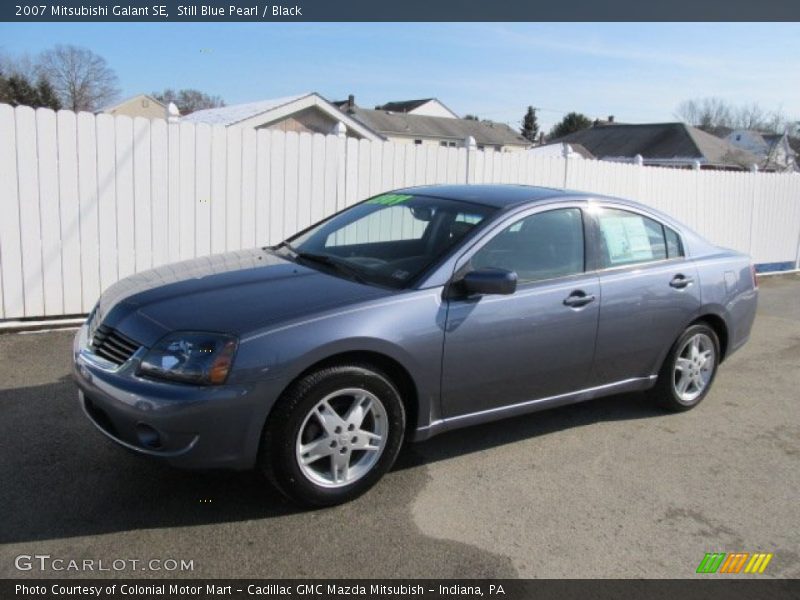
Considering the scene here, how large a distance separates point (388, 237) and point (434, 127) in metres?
55.3

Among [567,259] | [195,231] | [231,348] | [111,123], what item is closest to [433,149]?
[195,231]

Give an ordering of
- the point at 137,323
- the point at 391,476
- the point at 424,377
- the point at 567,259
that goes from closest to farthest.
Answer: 1. the point at 137,323
2. the point at 424,377
3. the point at 391,476
4. the point at 567,259

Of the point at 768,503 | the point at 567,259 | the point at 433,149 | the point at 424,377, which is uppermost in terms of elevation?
the point at 433,149

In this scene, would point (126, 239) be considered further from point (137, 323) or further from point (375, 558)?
point (375, 558)

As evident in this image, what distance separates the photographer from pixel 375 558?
3168 mm

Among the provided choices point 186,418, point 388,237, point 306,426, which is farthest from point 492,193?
point 186,418

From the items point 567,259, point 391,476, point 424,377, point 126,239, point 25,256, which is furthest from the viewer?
point 126,239

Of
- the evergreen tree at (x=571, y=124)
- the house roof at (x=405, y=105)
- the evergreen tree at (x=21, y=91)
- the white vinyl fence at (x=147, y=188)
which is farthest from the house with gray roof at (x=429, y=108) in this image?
the white vinyl fence at (x=147, y=188)

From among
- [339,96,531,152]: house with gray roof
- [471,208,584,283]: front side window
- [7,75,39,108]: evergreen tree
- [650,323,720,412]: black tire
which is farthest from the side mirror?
[7,75,39,108]: evergreen tree

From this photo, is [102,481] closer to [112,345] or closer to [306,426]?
[112,345]

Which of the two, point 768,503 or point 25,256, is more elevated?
point 25,256

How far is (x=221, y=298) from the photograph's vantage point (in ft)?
11.9

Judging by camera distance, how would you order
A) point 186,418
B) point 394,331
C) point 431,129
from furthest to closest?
point 431,129 → point 394,331 → point 186,418

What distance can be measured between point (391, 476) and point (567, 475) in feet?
3.44
